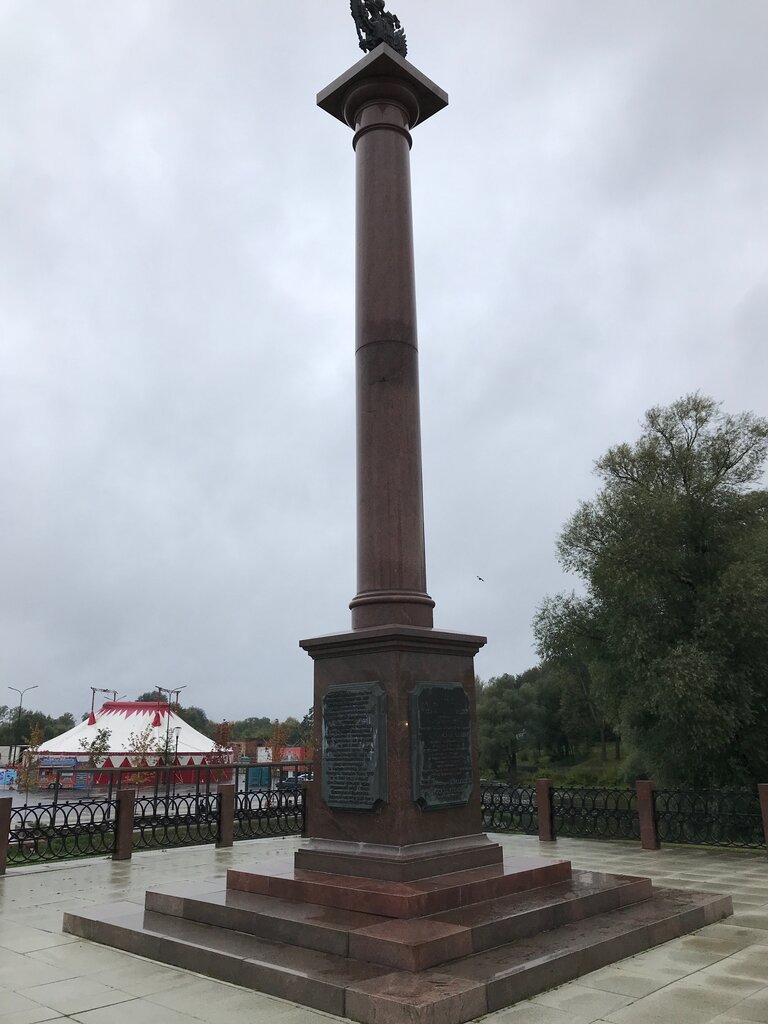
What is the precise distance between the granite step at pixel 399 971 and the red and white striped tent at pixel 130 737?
26.4m

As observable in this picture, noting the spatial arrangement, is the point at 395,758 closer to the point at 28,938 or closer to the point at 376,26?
the point at 28,938

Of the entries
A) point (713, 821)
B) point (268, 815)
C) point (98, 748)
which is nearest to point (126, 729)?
point (98, 748)

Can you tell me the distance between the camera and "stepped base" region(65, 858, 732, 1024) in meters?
4.93

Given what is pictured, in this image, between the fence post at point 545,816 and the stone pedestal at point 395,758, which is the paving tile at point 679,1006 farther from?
the fence post at point 545,816

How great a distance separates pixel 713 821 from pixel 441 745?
907 cm

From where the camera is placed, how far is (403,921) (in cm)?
587

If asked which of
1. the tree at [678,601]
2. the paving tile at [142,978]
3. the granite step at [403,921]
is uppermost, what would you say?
the tree at [678,601]

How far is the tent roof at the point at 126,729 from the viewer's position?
3459cm

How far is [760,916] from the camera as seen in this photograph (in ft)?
25.4

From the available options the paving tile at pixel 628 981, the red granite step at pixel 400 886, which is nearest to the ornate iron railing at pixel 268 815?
the red granite step at pixel 400 886

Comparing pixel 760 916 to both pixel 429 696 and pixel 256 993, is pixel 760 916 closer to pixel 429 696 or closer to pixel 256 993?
pixel 429 696

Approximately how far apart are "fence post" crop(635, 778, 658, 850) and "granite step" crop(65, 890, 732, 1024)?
637cm

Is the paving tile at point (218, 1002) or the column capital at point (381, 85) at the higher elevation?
the column capital at point (381, 85)

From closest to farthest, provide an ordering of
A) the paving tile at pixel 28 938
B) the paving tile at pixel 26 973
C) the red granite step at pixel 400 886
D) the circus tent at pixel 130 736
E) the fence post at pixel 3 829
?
the paving tile at pixel 26 973
the red granite step at pixel 400 886
the paving tile at pixel 28 938
the fence post at pixel 3 829
the circus tent at pixel 130 736
